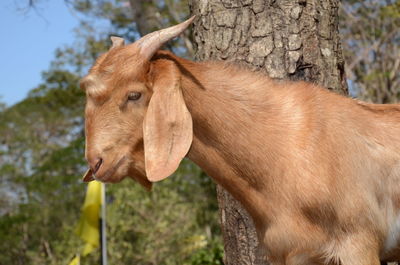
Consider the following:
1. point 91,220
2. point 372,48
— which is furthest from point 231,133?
point 372,48

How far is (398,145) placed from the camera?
141 inches

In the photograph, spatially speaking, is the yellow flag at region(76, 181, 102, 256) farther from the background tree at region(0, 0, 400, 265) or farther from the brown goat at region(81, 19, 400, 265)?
the brown goat at region(81, 19, 400, 265)

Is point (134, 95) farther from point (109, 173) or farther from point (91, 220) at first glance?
point (91, 220)

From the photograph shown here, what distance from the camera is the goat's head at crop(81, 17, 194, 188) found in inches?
128

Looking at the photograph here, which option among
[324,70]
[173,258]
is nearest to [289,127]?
[324,70]

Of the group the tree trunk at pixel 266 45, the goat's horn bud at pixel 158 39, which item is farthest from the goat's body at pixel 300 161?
the tree trunk at pixel 266 45

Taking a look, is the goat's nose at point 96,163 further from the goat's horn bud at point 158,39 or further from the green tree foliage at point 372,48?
the green tree foliage at point 372,48

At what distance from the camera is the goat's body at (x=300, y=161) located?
338 cm

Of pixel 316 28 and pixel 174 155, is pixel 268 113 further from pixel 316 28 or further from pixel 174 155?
pixel 316 28

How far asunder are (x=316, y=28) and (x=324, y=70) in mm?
305

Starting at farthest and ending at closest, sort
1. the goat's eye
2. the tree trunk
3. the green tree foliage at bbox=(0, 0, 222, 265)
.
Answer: the green tree foliage at bbox=(0, 0, 222, 265) < the tree trunk < the goat's eye

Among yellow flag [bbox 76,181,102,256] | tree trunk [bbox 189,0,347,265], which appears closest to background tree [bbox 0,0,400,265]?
tree trunk [bbox 189,0,347,265]

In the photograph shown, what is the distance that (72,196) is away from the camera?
21.0 metres

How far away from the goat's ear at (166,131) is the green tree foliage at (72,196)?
9.63 metres
